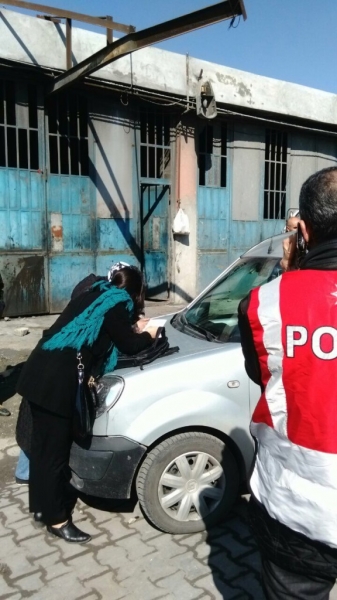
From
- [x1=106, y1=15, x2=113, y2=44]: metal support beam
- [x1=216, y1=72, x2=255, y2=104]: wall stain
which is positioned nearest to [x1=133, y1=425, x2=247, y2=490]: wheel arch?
[x1=106, y1=15, x2=113, y2=44]: metal support beam

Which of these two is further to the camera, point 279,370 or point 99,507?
point 99,507

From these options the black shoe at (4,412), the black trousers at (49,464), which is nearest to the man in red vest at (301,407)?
the black trousers at (49,464)

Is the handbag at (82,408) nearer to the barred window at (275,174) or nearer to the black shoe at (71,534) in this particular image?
the black shoe at (71,534)

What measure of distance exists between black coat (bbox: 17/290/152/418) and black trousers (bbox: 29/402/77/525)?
11 cm

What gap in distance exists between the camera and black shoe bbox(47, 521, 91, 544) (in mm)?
3086

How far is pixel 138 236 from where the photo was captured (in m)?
10.4

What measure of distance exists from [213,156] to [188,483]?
9281 millimetres

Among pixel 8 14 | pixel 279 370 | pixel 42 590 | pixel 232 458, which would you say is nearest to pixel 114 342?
pixel 232 458

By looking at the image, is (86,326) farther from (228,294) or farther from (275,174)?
(275,174)

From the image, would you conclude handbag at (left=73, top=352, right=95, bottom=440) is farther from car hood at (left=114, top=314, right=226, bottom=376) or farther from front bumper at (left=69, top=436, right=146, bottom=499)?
car hood at (left=114, top=314, right=226, bottom=376)

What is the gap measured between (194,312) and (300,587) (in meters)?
2.66

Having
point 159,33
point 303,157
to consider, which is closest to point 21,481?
point 159,33

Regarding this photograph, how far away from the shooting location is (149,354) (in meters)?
3.19

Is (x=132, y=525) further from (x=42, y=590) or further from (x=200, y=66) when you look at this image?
(x=200, y=66)
